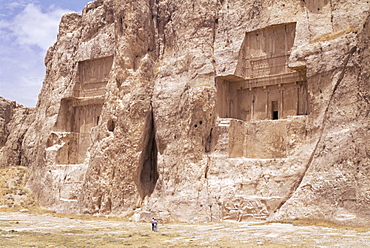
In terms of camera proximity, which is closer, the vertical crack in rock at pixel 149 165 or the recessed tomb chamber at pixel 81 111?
the vertical crack in rock at pixel 149 165

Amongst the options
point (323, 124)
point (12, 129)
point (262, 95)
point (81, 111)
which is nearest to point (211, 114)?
point (262, 95)

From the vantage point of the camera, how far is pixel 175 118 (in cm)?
2550

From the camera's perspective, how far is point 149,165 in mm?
27766

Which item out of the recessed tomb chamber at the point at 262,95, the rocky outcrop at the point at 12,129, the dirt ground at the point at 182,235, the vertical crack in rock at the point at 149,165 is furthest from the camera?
the rocky outcrop at the point at 12,129

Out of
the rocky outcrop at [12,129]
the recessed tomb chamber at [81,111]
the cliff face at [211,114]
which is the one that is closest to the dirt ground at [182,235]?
the cliff face at [211,114]

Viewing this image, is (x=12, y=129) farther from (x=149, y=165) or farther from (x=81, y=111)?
(x=149, y=165)

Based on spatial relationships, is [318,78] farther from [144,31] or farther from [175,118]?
[144,31]

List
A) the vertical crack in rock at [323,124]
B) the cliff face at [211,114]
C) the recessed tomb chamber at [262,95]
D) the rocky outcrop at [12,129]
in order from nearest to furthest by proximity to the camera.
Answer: the cliff face at [211,114]
the vertical crack in rock at [323,124]
the recessed tomb chamber at [262,95]
the rocky outcrop at [12,129]

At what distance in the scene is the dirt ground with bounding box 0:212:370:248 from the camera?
582 inches

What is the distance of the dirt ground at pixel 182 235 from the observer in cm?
1477

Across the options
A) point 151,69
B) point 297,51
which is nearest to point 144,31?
point 151,69

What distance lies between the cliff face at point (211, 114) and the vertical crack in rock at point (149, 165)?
65mm

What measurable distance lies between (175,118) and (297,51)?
7.22m

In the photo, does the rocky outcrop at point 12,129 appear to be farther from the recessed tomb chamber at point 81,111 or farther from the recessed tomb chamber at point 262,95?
the recessed tomb chamber at point 262,95
